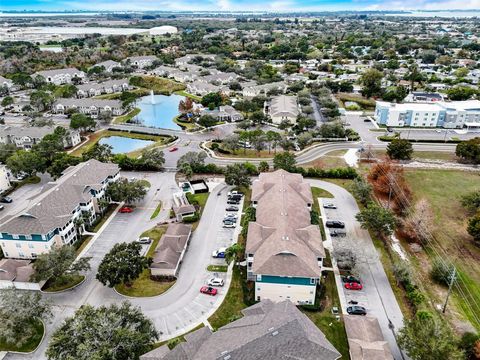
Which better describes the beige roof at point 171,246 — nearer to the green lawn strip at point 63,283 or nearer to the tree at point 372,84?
the green lawn strip at point 63,283

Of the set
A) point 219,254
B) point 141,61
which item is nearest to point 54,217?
point 219,254

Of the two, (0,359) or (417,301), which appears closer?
(0,359)

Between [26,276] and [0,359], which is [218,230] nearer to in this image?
[26,276]

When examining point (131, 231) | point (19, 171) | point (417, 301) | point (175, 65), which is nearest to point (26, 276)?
point (131, 231)

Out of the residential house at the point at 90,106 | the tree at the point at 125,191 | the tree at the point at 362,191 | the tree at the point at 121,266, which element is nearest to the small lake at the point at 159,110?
the residential house at the point at 90,106

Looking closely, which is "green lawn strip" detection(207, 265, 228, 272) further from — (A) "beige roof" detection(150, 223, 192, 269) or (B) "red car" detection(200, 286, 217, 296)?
(A) "beige roof" detection(150, 223, 192, 269)

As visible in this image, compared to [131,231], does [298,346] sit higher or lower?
higher

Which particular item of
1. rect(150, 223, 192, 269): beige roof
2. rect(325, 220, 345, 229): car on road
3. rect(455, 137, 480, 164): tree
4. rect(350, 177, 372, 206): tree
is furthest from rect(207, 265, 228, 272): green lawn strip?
rect(455, 137, 480, 164): tree
